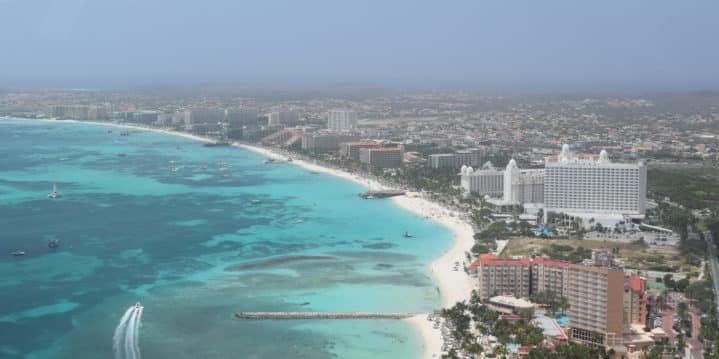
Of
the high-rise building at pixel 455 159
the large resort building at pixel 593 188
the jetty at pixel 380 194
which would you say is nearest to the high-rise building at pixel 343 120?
the high-rise building at pixel 455 159

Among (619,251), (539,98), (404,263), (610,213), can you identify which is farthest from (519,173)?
(539,98)

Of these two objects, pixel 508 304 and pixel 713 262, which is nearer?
pixel 508 304

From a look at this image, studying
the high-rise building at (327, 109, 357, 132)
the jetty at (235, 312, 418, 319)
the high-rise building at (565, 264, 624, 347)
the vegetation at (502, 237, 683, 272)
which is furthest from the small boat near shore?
the high-rise building at (565, 264, 624, 347)

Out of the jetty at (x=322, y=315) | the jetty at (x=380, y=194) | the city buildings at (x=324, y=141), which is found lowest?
the jetty at (x=322, y=315)

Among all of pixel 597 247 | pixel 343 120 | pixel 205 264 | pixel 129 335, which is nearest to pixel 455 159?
pixel 597 247

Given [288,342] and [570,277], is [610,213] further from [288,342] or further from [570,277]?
[288,342]

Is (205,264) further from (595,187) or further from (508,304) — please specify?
(595,187)

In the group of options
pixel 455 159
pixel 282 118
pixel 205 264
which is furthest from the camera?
pixel 282 118

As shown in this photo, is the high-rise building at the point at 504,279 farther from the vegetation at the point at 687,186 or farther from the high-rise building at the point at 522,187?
the vegetation at the point at 687,186
